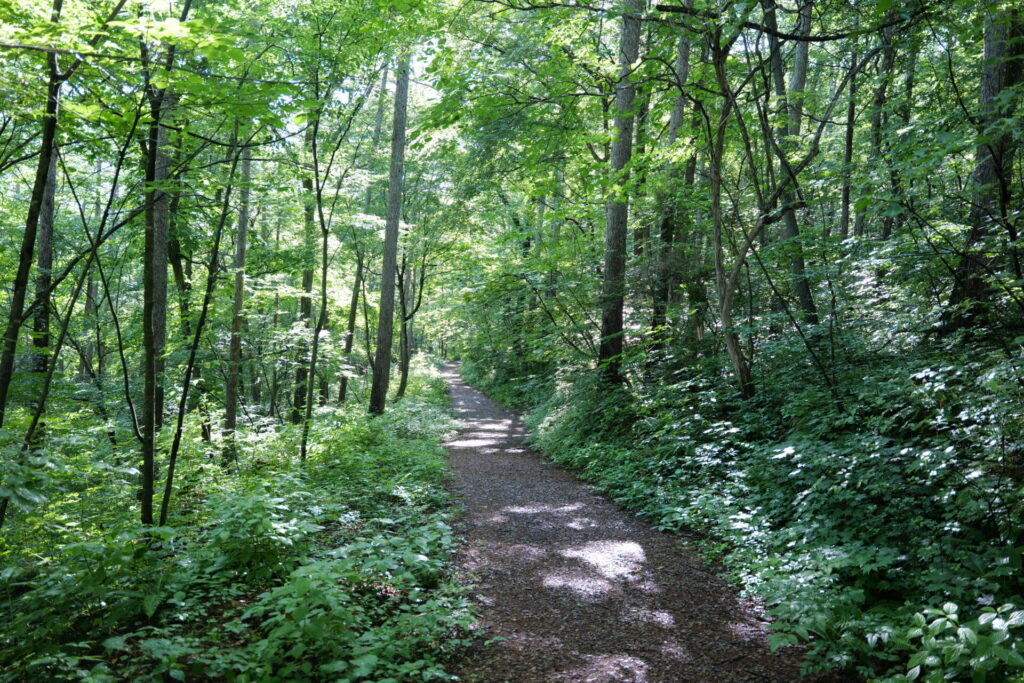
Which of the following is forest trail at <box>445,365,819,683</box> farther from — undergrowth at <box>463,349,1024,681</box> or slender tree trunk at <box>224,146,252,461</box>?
slender tree trunk at <box>224,146,252,461</box>

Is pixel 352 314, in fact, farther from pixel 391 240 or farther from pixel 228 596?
pixel 228 596

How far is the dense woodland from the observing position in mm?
3314

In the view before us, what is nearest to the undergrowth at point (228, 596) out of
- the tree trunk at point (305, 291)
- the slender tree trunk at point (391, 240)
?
the tree trunk at point (305, 291)

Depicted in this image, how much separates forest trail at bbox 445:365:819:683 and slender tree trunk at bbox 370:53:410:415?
673cm

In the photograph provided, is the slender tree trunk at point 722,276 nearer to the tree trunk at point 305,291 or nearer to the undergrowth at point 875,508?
the undergrowth at point 875,508

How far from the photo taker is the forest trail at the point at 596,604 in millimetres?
3389

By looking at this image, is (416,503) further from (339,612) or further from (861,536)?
(861,536)

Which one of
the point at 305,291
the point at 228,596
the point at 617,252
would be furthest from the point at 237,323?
the point at 228,596

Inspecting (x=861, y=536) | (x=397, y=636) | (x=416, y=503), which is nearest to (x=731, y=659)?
(x=861, y=536)

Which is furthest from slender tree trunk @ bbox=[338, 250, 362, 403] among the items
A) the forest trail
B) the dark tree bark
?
the forest trail

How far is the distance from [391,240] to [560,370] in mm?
5377

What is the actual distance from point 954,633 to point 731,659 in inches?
49.9

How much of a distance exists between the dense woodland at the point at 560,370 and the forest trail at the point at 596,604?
0.29 metres

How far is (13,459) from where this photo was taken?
3.79 metres
